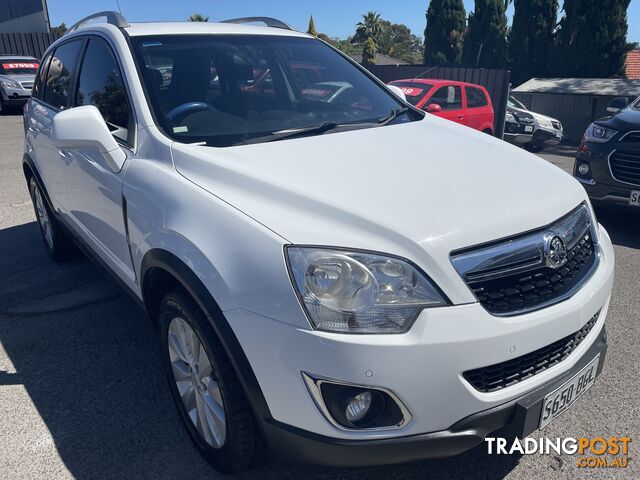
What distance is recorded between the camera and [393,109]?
329cm

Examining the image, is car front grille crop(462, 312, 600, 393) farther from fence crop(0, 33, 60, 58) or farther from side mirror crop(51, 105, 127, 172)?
fence crop(0, 33, 60, 58)

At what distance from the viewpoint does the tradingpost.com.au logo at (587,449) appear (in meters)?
2.42

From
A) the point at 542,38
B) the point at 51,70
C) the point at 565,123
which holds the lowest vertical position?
the point at 565,123

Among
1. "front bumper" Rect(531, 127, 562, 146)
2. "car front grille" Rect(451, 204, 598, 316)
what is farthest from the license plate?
"front bumper" Rect(531, 127, 562, 146)

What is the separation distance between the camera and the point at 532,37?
2762 cm

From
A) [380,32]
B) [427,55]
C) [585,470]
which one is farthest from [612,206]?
[380,32]

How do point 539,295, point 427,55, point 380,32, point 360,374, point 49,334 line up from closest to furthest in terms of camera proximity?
point 360,374 < point 539,295 < point 49,334 < point 427,55 < point 380,32

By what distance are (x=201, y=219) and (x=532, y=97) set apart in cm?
1887

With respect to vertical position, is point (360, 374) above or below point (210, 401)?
above

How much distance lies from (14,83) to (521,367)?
1803 cm

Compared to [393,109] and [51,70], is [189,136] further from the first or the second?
[51,70]

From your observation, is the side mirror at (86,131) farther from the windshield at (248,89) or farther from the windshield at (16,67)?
the windshield at (16,67)

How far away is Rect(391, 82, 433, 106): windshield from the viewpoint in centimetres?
1014

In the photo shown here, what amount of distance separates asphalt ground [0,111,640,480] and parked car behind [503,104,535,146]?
960 cm
